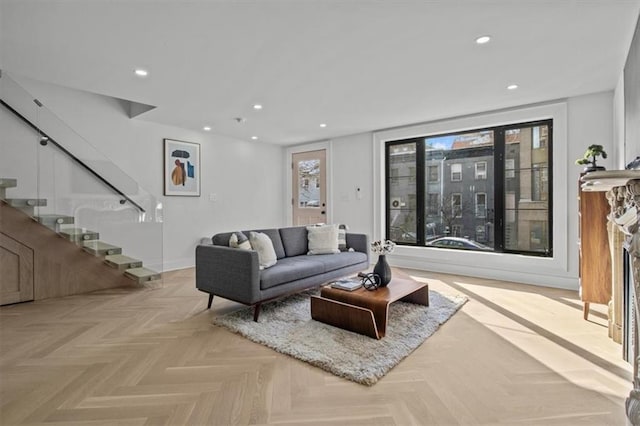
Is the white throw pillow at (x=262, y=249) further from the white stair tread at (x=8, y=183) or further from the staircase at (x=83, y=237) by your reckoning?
the white stair tread at (x=8, y=183)

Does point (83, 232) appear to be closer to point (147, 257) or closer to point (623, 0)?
point (147, 257)

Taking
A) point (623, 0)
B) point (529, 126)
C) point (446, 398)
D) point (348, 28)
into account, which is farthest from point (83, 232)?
point (529, 126)

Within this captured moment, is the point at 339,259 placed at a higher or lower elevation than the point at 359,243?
lower

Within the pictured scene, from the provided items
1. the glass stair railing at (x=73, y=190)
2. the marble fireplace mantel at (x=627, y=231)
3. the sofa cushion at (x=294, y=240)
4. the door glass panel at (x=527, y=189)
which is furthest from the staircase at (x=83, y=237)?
the door glass panel at (x=527, y=189)

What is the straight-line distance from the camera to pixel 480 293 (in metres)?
3.84

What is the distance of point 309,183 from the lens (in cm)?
664

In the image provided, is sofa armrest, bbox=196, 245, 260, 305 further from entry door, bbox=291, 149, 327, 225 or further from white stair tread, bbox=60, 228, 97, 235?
entry door, bbox=291, 149, 327, 225

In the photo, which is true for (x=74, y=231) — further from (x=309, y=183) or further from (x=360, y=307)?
(x=309, y=183)

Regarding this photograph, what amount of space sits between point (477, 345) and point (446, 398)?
0.82 meters

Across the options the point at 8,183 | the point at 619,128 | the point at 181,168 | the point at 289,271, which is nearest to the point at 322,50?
the point at 289,271

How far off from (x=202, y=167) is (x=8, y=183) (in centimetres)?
252

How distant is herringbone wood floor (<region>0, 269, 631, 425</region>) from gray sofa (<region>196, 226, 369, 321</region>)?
0.37m

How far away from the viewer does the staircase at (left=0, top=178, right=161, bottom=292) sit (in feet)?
11.7

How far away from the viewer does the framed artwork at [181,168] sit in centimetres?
516
